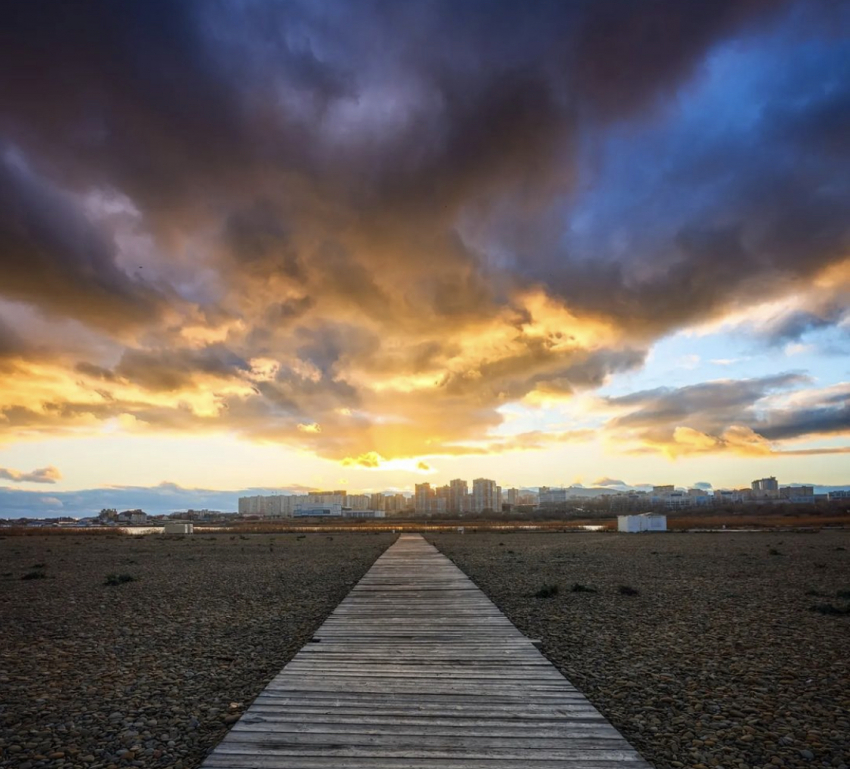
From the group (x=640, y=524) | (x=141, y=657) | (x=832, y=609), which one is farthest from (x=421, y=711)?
(x=640, y=524)

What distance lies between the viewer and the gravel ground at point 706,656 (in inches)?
252

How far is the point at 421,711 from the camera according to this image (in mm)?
6109

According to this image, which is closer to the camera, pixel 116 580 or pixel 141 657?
pixel 141 657

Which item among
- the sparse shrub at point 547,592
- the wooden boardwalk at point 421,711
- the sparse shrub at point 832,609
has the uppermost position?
the wooden boardwalk at point 421,711

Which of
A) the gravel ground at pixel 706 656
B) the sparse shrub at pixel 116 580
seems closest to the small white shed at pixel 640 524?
the gravel ground at pixel 706 656

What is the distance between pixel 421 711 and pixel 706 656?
21.8ft

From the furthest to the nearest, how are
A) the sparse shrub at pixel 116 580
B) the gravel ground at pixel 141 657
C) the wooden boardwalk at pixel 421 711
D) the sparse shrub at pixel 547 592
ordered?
the sparse shrub at pixel 116 580, the sparse shrub at pixel 547 592, the gravel ground at pixel 141 657, the wooden boardwalk at pixel 421 711

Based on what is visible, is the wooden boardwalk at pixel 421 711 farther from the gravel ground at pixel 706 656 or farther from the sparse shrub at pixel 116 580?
the sparse shrub at pixel 116 580

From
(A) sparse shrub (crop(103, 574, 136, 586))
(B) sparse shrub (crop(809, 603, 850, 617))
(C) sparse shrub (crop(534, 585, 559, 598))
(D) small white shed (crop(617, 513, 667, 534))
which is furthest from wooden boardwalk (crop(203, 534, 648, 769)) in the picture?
(D) small white shed (crop(617, 513, 667, 534))

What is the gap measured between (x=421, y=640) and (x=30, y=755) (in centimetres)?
564

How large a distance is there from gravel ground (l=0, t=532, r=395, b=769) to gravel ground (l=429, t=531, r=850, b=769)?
17.4ft

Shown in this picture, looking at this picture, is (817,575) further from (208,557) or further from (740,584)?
(208,557)

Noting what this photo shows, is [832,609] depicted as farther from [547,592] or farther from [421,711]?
[421,711]

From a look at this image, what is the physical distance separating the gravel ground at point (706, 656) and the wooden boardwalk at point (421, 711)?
3.42ft
